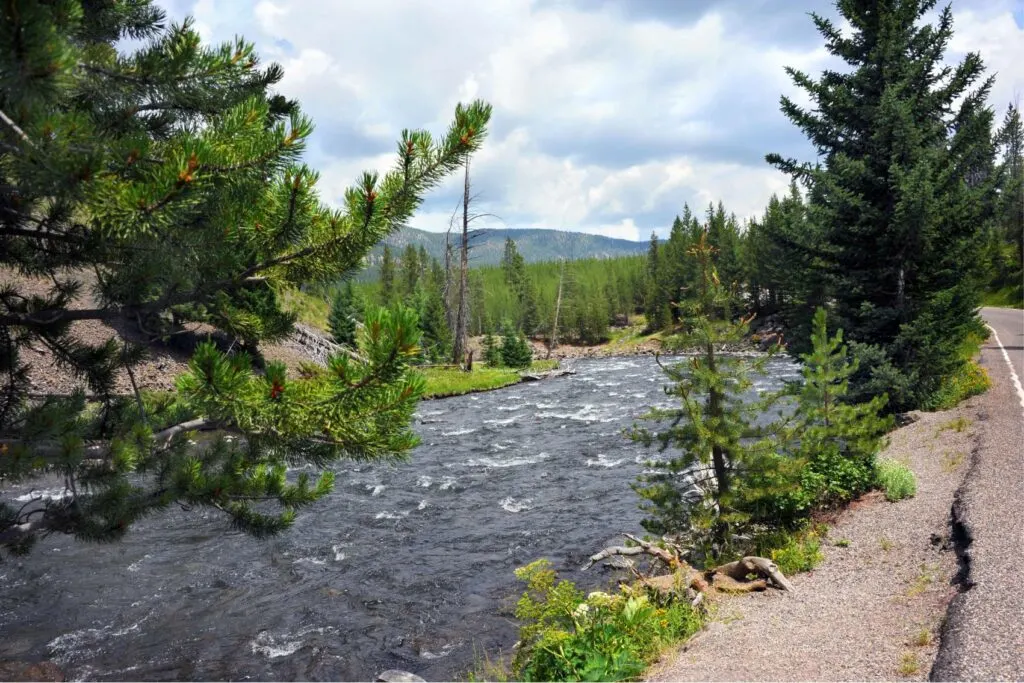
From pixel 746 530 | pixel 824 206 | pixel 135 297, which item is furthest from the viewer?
pixel 824 206

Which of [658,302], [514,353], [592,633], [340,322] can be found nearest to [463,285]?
[514,353]

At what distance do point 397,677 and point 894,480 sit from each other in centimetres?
938

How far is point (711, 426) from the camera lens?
983 centimetres

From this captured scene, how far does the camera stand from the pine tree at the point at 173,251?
11.3 feet

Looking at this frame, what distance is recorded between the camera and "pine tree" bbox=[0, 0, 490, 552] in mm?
3432

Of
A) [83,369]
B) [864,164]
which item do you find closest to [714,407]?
[83,369]

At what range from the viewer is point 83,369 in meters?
5.47

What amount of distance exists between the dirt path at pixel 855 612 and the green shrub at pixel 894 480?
201 mm

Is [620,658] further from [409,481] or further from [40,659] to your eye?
[409,481]

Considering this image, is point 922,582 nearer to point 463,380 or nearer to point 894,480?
point 894,480

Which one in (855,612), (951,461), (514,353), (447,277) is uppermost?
(447,277)

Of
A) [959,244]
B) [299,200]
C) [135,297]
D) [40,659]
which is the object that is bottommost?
[40,659]

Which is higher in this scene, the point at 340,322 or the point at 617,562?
the point at 340,322

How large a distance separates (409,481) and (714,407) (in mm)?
Result: 10147
